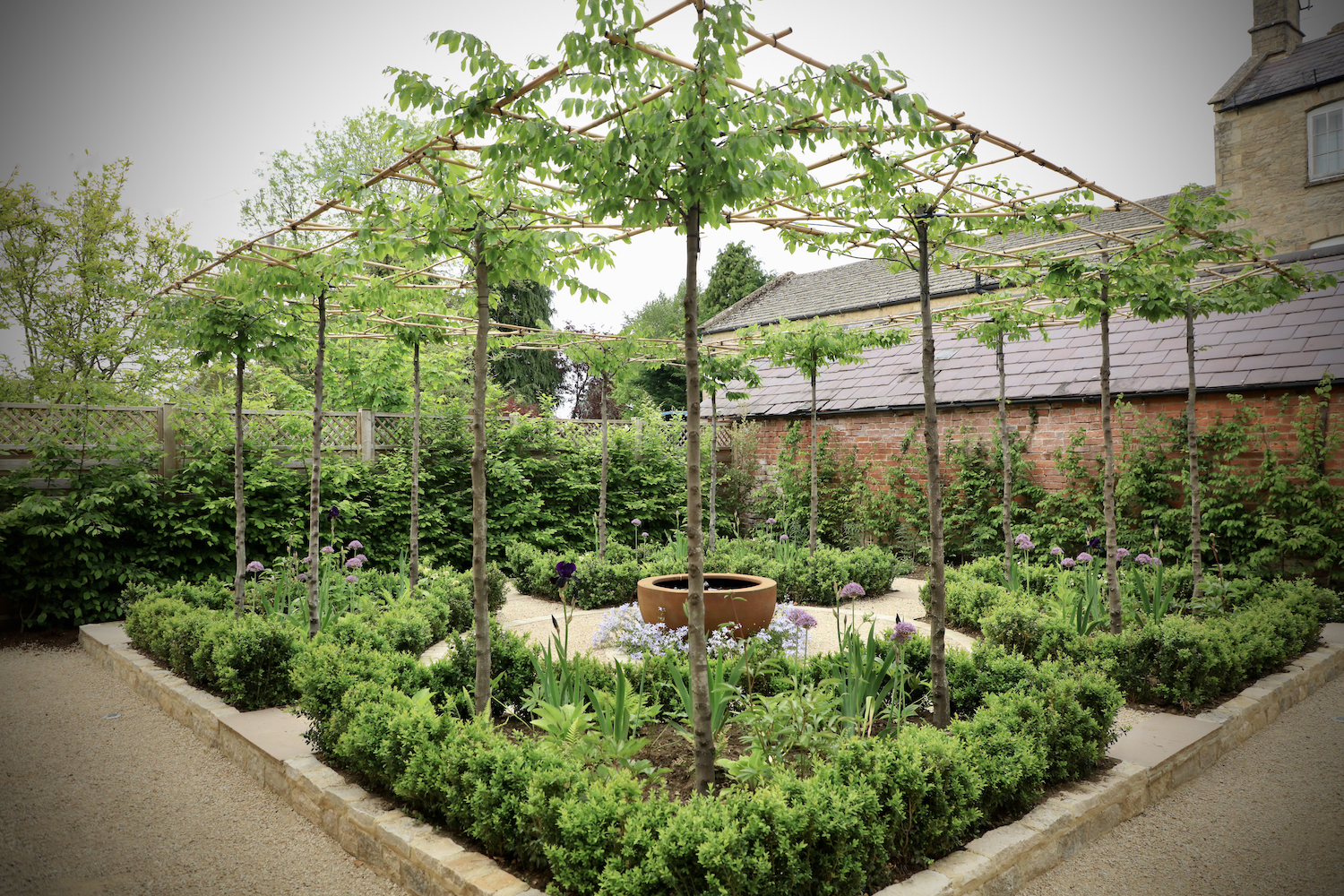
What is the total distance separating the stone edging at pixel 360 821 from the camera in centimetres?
263

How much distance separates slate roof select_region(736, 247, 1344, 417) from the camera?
26.9ft

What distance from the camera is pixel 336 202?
4270 millimetres

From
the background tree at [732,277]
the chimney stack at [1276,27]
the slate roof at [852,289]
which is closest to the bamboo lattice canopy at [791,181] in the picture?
the slate roof at [852,289]

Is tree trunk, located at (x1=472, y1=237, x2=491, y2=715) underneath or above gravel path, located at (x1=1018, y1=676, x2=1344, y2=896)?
above

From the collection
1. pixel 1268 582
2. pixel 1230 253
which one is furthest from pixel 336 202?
pixel 1268 582

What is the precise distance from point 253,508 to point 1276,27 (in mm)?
23441

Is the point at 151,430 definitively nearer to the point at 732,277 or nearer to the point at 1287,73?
the point at 1287,73

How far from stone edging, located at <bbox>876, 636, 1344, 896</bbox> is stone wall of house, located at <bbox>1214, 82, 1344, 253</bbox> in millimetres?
14995

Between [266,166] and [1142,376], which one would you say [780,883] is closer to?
[1142,376]

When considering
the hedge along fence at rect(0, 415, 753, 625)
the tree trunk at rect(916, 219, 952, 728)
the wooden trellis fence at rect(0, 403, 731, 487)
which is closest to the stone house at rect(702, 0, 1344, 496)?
the tree trunk at rect(916, 219, 952, 728)

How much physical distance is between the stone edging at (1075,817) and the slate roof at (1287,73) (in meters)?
16.8

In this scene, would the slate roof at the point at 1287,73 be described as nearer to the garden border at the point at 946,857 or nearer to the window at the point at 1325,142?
the window at the point at 1325,142

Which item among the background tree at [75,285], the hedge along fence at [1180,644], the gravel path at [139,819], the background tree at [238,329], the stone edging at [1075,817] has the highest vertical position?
the background tree at [75,285]

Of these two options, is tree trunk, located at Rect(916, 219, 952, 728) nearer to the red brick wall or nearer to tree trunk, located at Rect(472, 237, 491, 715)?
tree trunk, located at Rect(472, 237, 491, 715)
